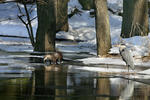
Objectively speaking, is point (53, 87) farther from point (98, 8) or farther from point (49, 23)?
point (49, 23)

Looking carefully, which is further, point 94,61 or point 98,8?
point 98,8

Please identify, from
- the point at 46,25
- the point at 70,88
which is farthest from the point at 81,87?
the point at 46,25

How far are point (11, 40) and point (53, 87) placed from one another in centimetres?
2160

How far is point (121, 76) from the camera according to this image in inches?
575

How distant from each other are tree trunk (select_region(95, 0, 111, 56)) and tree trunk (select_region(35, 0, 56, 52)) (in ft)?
10.7

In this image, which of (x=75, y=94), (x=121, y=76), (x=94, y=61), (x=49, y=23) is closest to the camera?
(x=75, y=94)

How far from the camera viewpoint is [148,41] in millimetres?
20312

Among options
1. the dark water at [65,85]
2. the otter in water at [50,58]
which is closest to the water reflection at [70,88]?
the dark water at [65,85]

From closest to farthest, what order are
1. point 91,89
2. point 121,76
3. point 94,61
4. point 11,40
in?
point 91,89, point 121,76, point 94,61, point 11,40

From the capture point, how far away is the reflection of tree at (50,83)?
10516 millimetres

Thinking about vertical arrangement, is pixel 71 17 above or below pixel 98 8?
below

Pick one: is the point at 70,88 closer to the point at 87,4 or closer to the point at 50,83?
the point at 50,83

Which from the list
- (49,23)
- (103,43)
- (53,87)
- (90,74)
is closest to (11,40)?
(49,23)

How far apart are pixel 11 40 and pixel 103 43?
12169 millimetres
